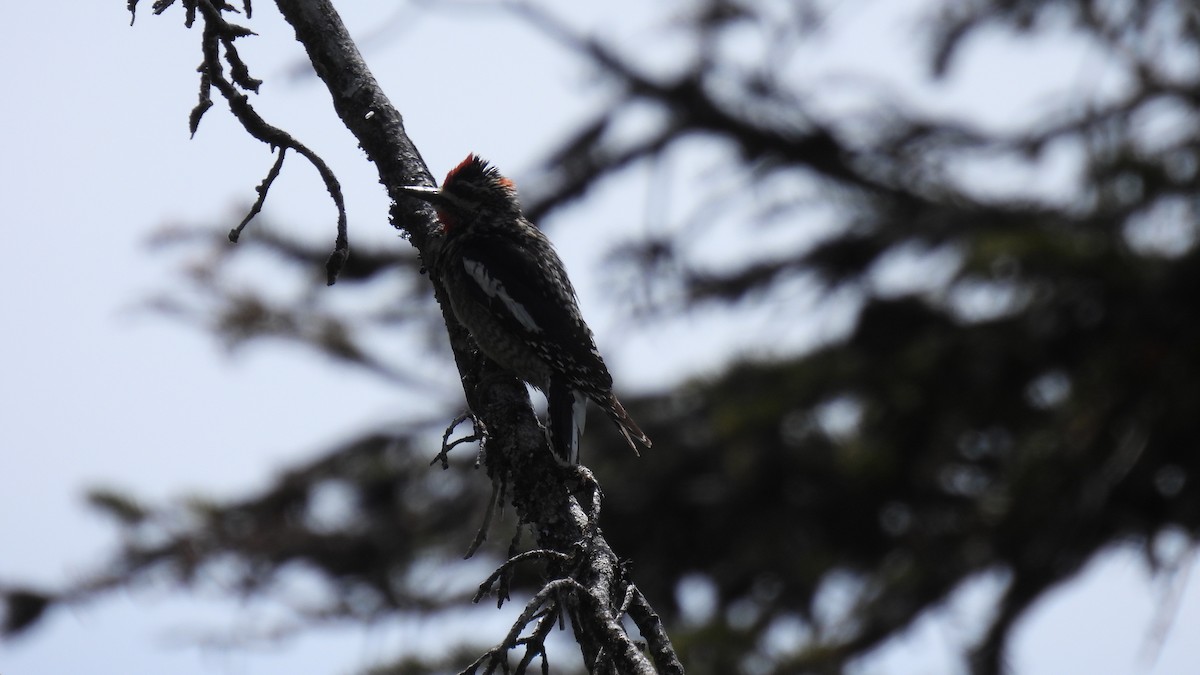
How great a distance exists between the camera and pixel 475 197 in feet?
16.1

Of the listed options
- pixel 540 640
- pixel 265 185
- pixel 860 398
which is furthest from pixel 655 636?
pixel 860 398

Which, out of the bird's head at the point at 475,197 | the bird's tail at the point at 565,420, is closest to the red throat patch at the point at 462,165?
the bird's head at the point at 475,197

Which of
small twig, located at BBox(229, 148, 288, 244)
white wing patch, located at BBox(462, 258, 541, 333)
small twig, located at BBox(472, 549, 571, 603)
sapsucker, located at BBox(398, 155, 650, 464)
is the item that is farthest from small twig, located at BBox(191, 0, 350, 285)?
white wing patch, located at BBox(462, 258, 541, 333)

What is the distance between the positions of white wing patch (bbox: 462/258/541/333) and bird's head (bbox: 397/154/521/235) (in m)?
0.40

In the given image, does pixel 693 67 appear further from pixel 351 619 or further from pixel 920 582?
pixel 351 619

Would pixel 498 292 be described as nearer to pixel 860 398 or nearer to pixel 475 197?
pixel 475 197

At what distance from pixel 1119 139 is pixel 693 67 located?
2695mm

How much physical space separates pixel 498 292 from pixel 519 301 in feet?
0.30

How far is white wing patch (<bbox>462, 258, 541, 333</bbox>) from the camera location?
420 centimetres

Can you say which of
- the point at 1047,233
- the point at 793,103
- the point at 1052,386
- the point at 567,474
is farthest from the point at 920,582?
the point at 567,474

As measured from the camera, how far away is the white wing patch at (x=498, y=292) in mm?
4203

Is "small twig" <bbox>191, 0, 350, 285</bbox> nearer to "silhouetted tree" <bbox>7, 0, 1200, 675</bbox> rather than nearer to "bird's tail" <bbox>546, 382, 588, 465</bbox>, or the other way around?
"bird's tail" <bbox>546, 382, 588, 465</bbox>

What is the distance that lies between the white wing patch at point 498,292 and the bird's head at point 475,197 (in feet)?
1.32

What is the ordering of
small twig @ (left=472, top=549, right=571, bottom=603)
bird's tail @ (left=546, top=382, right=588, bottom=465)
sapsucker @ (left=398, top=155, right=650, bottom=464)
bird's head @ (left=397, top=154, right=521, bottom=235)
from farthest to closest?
1. bird's head @ (left=397, top=154, right=521, bottom=235)
2. sapsucker @ (left=398, top=155, right=650, bottom=464)
3. bird's tail @ (left=546, top=382, right=588, bottom=465)
4. small twig @ (left=472, top=549, right=571, bottom=603)
